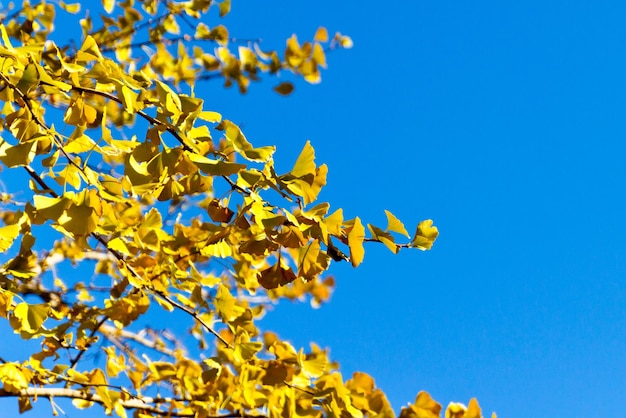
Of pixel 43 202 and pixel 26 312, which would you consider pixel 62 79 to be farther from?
pixel 26 312

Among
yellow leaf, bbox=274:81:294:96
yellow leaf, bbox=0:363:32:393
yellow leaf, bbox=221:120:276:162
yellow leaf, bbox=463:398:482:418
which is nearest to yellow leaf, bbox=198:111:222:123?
yellow leaf, bbox=221:120:276:162

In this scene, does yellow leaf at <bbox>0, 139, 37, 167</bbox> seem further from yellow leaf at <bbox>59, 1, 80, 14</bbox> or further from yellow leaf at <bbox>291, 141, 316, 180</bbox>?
yellow leaf at <bbox>59, 1, 80, 14</bbox>

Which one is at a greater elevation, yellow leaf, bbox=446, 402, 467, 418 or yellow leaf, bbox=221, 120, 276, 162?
yellow leaf, bbox=221, 120, 276, 162

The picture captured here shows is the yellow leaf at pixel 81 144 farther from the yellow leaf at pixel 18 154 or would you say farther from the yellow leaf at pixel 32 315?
the yellow leaf at pixel 32 315

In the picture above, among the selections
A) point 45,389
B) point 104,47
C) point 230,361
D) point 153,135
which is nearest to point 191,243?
point 230,361

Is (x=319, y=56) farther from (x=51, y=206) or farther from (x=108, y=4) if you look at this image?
(x=51, y=206)

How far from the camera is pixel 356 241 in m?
0.98

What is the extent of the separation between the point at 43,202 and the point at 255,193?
12.8 inches

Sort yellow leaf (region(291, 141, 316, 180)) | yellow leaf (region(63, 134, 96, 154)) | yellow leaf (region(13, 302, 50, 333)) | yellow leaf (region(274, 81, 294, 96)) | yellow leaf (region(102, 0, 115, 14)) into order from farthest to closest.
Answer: yellow leaf (region(274, 81, 294, 96))
yellow leaf (region(102, 0, 115, 14))
yellow leaf (region(13, 302, 50, 333))
yellow leaf (region(63, 134, 96, 154))
yellow leaf (region(291, 141, 316, 180))

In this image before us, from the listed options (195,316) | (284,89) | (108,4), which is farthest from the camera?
(284,89)

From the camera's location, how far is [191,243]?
1.65m

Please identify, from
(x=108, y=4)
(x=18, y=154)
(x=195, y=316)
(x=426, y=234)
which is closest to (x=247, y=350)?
(x=195, y=316)

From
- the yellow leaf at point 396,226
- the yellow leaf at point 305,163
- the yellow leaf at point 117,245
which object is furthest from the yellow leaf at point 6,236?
the yellow leaf at point 396,226

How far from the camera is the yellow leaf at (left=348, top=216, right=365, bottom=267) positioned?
98 cm
